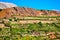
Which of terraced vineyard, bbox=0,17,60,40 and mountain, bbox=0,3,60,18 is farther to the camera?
mountain, bbox=0,3,60,18

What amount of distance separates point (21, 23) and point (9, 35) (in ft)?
8.12

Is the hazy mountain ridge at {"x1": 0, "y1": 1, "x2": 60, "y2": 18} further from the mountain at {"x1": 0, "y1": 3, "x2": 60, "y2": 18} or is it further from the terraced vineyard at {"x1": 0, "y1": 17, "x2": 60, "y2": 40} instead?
the terraced vineyard at {"x1": 0, "y1": 17, "x2": 60, "y2": 40}

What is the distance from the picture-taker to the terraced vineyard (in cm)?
807

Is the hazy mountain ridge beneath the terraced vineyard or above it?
above

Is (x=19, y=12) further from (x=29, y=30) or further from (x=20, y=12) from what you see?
(x=29, y=30)

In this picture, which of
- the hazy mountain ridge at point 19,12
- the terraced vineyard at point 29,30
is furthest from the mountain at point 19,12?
the terraced vineyard at point 29,30

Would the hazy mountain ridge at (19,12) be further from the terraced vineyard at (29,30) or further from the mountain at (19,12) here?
the terraced vineyard at (29,30)

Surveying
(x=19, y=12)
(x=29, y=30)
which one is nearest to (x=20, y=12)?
(x=19, y=12)

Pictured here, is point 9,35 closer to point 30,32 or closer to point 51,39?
point 30,32

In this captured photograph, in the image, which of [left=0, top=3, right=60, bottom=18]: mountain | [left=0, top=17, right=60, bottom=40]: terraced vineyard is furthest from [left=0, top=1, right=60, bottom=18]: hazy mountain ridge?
[left=0, top=17, right=60, bottom=40]: terraced vineyard

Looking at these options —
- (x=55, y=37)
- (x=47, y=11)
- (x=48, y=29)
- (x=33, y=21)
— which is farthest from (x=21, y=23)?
(x=47, y=11)

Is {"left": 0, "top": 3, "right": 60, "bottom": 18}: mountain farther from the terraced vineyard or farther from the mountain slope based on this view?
the terraced vineyard

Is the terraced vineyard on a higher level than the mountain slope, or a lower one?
lower

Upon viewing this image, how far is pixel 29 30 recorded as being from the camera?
9.09 meters
